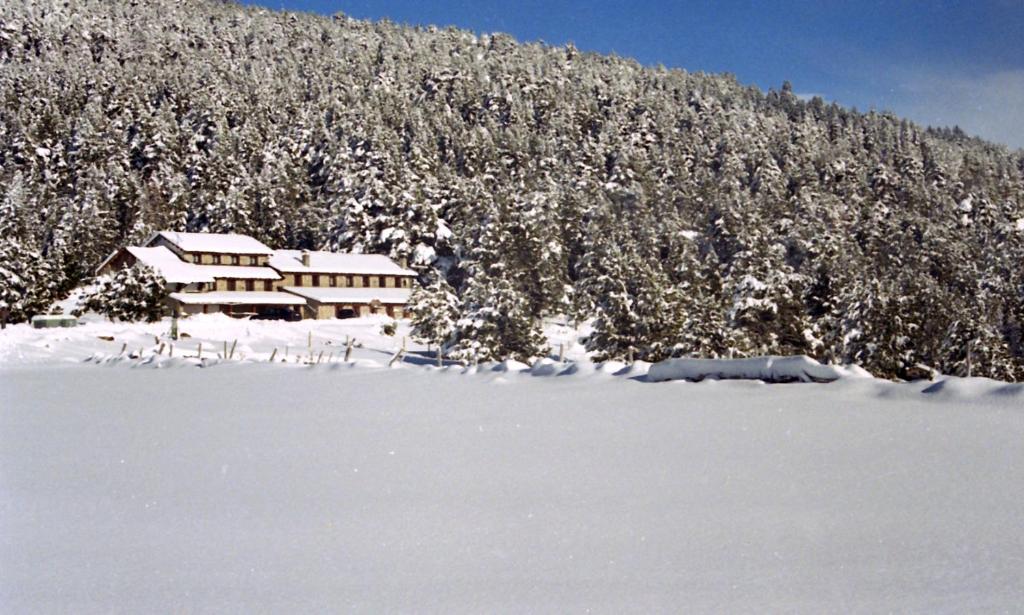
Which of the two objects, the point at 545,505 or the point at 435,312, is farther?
the point at 435,312

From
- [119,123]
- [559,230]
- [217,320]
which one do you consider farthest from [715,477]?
[119,123]

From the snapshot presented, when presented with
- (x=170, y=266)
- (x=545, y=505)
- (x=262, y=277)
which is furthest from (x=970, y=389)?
(x=262, y=277)

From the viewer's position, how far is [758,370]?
12547 mm

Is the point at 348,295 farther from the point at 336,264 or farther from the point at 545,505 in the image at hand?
the point at 545,505

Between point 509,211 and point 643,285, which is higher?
point 509,211

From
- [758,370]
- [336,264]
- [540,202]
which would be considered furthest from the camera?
[540,202]

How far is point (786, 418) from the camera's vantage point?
1014 cm

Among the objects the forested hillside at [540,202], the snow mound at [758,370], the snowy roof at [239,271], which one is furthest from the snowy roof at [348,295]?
the snow mound at [758,370]

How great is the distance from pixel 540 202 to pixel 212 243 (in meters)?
33.3

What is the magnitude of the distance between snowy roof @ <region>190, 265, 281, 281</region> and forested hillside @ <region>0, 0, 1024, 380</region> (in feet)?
39.3

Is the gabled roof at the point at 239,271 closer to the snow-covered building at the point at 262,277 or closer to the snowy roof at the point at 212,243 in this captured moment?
the snow-covered building at the point at 262,277

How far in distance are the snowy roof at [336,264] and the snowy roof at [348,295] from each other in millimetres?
1907

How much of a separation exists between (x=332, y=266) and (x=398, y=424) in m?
67.5

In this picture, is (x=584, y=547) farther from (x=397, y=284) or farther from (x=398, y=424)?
(x=397, y=284)
